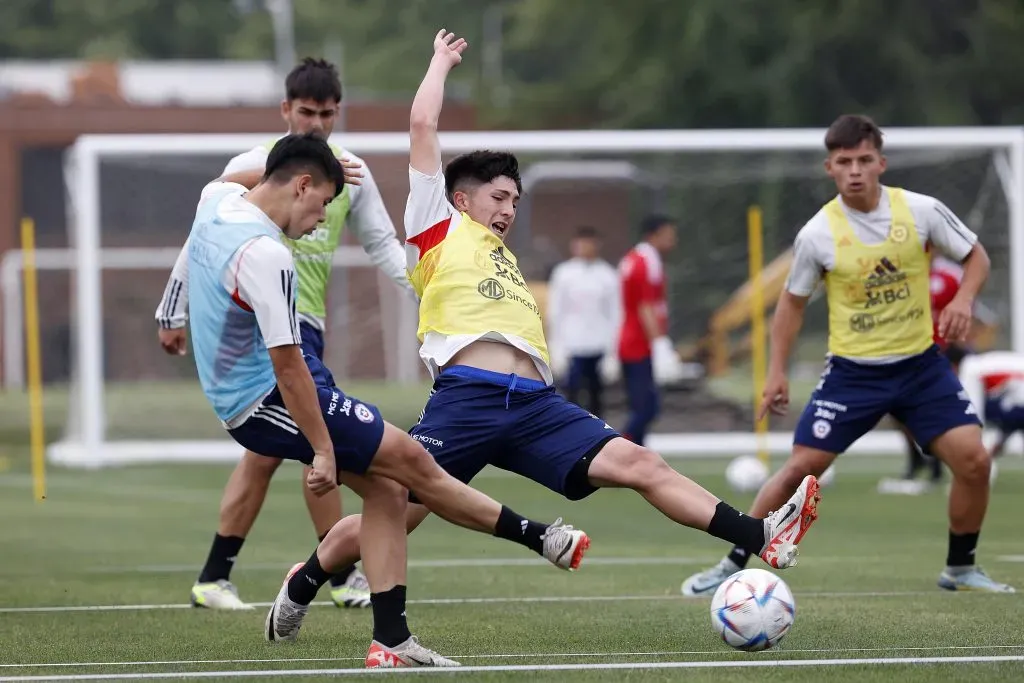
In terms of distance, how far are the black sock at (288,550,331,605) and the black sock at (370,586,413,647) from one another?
0.60 m

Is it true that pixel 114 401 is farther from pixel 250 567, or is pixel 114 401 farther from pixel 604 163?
pixel 250 567

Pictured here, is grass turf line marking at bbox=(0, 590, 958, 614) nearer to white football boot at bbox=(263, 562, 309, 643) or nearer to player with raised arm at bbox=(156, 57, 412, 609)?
player with raised arm at bbox=(156, 57, 412, 609)

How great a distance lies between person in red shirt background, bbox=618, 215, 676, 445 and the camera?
50.2 feet

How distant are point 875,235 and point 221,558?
132 inches

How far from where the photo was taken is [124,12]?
67188 mm

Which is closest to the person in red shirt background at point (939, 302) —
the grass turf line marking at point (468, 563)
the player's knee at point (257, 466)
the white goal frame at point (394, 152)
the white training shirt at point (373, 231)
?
the white goal frame at point (394, 152)

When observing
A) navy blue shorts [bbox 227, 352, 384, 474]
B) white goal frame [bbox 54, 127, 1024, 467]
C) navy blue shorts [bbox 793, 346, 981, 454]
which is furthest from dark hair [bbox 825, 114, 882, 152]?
white goal frame [bbox 54, 127, 1024, 467]

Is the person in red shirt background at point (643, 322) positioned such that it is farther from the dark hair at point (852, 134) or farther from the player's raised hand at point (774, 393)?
the dark hair at point (852, 134)

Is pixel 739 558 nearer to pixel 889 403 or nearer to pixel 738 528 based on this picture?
pixel 889 403

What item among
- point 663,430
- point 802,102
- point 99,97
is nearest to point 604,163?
point 663,430

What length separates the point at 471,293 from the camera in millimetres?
6520

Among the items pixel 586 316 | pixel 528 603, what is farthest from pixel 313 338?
pixel 586 316

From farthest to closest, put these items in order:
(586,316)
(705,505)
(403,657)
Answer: (586,316) → (705,505) → (403,657)

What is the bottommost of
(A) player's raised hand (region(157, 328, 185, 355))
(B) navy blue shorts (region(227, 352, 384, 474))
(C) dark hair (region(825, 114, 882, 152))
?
(B) navy blue shorts (region(227, 352, 384, 474))
